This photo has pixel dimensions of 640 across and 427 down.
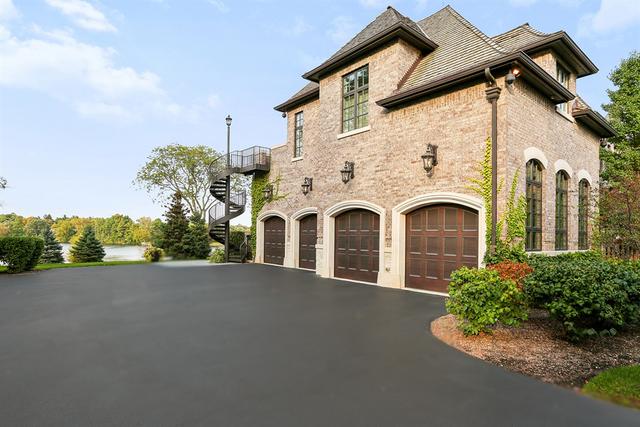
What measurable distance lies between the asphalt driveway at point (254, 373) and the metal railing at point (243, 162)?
1094 cm

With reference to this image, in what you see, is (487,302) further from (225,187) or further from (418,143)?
(225,187)

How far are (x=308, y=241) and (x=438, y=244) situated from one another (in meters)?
6.85

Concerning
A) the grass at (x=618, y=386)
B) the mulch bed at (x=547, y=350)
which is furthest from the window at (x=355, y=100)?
the grass at (x=618, y=386)

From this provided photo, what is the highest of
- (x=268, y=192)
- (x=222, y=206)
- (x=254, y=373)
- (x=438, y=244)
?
(x=268, y=192)

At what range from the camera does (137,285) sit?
10.2 m

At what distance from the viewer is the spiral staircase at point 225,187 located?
17203 mm

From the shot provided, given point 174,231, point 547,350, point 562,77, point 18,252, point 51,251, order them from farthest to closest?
point 174,231, point 51,251, point 18,252, point 562,77, point 547,350

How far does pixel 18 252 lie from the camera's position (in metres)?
12.9

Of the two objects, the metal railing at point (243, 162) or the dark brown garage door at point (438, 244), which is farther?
the metal railing at point (243, 162)

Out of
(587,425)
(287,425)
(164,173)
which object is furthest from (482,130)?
(164,173)

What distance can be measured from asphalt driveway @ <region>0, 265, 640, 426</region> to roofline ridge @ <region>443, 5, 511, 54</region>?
24.8 feet

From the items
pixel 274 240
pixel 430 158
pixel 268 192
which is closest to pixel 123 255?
pixel 274 240

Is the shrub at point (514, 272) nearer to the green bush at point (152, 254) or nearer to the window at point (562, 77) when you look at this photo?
the window at point (562, 77)

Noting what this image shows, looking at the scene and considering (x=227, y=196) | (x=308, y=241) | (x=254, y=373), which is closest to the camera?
(x=254, y=373)
